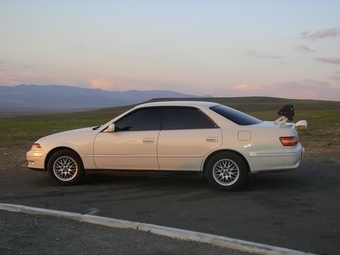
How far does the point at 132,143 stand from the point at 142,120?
1.60ft

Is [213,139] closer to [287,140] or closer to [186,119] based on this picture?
[186,119]

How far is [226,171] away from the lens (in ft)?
24.4

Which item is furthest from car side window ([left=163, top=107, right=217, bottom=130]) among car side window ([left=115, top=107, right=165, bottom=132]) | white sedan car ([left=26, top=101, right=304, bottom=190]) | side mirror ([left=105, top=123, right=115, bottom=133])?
side mirror ([left=105, top=123, right=115, bottom=133])

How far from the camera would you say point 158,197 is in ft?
Result: 23.5

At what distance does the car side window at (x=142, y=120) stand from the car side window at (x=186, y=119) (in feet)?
0.54

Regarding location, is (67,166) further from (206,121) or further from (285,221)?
(285,221)

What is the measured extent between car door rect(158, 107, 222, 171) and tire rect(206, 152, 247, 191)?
0.64ft

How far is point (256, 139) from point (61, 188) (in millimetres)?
3681

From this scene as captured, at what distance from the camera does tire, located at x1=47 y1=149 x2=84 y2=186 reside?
27.0 ft

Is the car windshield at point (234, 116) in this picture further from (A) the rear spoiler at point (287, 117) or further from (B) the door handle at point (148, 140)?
(B) the door handle at point (148, 140)

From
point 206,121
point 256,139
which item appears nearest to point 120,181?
point 206,121

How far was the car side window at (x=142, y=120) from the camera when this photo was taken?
312 inches

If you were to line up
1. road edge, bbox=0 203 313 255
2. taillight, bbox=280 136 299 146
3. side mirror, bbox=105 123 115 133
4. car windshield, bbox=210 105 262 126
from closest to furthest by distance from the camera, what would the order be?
road edge, bbox=0 203 313 255 < taillight, bbox=280 136 299 146 < car windshield, bbox=210 105 262 126 < side mirror, bbox=105 123 115 133

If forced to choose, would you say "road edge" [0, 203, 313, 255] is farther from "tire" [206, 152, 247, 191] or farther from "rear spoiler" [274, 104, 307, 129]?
"rear spoiler" [274, 104, 307, 129]
